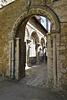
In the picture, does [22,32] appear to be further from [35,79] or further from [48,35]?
[35,79]

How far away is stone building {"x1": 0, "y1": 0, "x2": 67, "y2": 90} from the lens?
319 cm

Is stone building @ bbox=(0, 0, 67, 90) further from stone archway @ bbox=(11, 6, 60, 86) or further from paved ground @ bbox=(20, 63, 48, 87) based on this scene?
paved ground @ bbox=(20, 63, 48, 87)

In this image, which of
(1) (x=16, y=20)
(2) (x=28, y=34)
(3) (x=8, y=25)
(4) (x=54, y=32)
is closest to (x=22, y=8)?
(1) (x=16, y=20)

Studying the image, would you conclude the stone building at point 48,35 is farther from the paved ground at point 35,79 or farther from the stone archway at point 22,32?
the paved ground at point 35,79

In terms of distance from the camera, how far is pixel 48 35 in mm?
3639

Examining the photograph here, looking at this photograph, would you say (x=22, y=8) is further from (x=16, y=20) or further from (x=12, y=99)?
(x=12, y=99)

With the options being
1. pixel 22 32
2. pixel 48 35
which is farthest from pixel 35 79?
pixel 22 32

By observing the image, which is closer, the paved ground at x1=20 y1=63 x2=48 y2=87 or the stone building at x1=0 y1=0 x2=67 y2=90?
the stone building at x1=0 y1=0 x2=67 y2=90

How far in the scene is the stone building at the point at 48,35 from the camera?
10.5 ft

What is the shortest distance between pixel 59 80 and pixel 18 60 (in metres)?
2.57

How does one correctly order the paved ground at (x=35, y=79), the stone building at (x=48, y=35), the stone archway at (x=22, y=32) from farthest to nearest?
the paved ground at (x=35, y=79)
the stone archway at (x=22, y=32)
the stone building at (x=48, y=35)

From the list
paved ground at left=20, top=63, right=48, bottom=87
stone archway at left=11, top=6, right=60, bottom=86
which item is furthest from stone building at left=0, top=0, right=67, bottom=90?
paved ground at left=20, top=63, right=48, bottom=87

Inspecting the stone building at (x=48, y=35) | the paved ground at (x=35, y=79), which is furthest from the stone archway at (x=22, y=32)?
the paved ground at (x=35, y=79)

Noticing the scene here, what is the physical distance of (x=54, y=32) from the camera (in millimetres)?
3324
